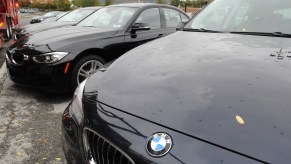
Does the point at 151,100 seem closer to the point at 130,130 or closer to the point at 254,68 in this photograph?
the point at 130,130

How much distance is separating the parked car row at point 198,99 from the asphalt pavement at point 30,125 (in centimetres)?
123

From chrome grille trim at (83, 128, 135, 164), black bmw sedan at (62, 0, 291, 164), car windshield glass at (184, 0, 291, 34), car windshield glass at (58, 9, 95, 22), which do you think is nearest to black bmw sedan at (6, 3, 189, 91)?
car windshield glass at (184, 0, 291, 34)

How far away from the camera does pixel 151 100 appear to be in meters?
1.84

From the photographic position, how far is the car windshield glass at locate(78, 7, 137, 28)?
5922 millimetres

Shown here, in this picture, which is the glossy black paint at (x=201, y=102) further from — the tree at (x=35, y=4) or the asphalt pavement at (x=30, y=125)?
the tree at (x=35, y=4)

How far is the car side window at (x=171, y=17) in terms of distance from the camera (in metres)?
6.64

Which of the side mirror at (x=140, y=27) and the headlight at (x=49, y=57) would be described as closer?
the headlight at (x=49, y=57)

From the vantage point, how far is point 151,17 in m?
6.32

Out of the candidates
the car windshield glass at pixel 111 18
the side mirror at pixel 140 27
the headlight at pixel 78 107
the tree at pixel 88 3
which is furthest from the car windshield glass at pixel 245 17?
the tree at pixel 88 3

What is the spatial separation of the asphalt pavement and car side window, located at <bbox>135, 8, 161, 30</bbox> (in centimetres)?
206

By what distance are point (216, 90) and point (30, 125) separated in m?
2.98

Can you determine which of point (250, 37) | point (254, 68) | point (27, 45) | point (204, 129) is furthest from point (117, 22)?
point (204, 129)

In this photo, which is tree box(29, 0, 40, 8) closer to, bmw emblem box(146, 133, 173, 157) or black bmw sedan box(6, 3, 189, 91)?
black bmw sedan box(6, 3, 189, 91)

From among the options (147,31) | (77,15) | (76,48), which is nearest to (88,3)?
(77,15)
